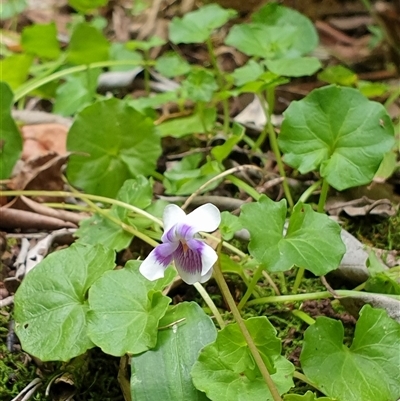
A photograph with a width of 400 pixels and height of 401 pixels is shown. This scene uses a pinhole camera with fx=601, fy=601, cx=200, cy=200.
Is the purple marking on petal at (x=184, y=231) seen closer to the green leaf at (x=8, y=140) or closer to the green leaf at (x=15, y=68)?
the green leaf at (x=8, y=140)

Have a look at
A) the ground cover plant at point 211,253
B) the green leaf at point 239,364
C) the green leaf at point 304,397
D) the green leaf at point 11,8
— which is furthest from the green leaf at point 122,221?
the green leaf at point 11,8

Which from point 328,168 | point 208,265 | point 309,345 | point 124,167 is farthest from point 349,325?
point 124,167

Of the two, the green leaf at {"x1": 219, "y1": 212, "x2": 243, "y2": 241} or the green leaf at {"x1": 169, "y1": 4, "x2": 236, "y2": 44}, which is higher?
the green leaf at {"x1": 169, "y1": 4, "x2": 236, "y2": 44}

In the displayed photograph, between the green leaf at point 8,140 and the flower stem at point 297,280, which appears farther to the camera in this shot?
the green leaf at point 8,140

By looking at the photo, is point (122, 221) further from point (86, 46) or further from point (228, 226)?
point (86, 46)

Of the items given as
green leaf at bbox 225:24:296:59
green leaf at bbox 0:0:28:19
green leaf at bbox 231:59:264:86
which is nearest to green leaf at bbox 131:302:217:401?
green leaf at bbox 231:59:264:86

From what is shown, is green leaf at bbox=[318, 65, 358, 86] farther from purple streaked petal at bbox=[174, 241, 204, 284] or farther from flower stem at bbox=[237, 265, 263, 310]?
purple streaked petal at bbox=[174, 241, 204, 284]

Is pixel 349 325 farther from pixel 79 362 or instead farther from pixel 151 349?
pixel 79 362
